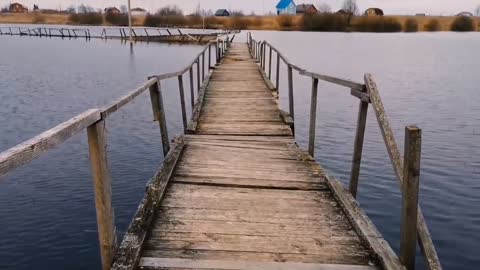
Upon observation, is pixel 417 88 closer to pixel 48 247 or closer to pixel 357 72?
pixel 357 72

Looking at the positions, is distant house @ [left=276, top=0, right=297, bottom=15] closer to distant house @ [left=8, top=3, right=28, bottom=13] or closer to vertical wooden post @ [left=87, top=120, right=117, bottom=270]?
distant house @ [left=8, top=3, right=28, bottom=13]

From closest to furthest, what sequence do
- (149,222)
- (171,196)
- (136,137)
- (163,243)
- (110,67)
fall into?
(163,243) < (149,222) < (171,196) < (136,137) < (110,67)

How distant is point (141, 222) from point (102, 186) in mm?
800

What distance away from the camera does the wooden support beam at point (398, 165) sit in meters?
2.83

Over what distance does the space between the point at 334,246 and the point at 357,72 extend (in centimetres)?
2553

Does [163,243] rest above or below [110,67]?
above

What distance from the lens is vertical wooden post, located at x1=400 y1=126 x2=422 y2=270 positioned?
2863 millimetres

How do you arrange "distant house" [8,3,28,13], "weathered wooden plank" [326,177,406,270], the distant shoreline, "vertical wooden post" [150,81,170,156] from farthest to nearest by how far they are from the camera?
"distant house" [8,3,28,13]
the distant shoreline
"vertical wooden post" [150,81,170,156]
"weathered wooden plank" [326,177,406,270]

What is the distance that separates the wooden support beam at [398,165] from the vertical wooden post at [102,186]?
2044 mm

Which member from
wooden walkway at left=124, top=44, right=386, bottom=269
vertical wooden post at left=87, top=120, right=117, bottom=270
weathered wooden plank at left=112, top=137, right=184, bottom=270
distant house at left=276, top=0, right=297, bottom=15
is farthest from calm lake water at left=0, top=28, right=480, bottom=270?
distant house at left=276, top=0, right=297, bottom=15

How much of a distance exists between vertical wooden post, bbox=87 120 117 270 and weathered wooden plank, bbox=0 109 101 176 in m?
0.11

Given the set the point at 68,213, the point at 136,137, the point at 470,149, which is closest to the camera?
the point at 68,213

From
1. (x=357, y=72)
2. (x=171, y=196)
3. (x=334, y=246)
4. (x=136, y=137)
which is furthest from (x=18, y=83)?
(x=334, y=246)

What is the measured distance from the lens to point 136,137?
13.1 meters
